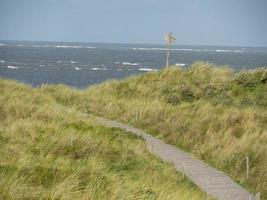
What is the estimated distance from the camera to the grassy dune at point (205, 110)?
15578 mm

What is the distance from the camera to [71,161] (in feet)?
40.6

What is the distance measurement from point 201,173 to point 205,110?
28.9 feet

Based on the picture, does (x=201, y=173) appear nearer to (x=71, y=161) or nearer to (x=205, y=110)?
(x=71, y=161)

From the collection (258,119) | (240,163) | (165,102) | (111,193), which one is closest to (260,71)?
(165,102)

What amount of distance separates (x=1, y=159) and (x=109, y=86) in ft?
69.2

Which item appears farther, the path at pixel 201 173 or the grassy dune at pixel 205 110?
the grassy dune at pixel 205 110

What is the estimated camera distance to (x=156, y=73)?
33.7m

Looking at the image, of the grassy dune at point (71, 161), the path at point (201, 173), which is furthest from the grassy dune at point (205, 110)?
the grassy dune at point (71, 161)

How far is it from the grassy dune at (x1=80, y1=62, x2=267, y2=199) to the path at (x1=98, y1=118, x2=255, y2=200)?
2.09 ft

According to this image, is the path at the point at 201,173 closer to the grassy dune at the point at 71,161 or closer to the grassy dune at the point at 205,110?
the grassy dune at the point at 71,161

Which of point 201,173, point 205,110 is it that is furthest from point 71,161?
point 205,110

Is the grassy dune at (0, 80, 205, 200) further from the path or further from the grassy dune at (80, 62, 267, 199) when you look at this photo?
the grassy dune at (80, 62, 267, 199)

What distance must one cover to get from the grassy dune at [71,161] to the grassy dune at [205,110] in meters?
2.01

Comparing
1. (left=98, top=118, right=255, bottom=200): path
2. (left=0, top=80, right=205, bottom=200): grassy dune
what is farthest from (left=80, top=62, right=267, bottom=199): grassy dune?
(left=0, top=80, right=205, bottom=200): grassy dune
